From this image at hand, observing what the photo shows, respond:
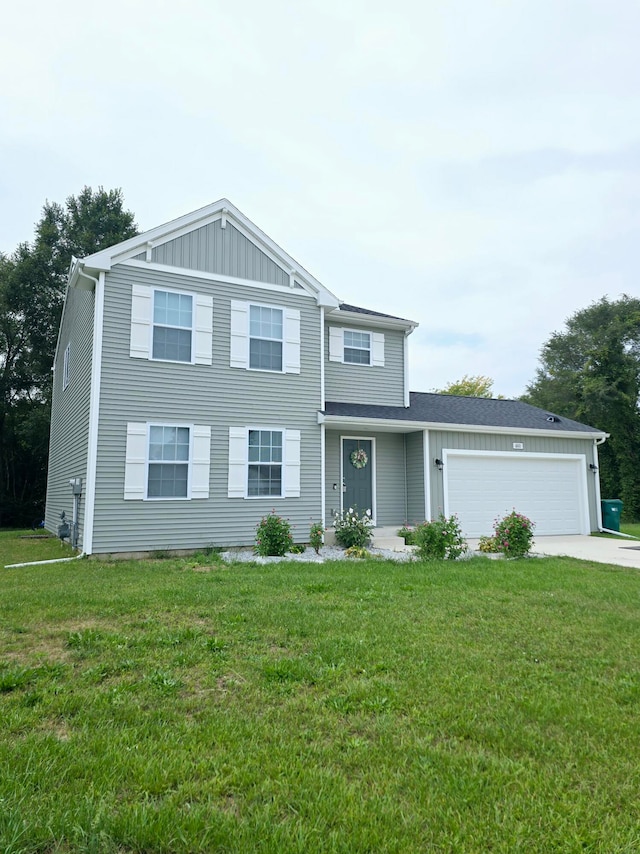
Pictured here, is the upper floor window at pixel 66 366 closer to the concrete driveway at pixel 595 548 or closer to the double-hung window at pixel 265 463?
the double-hung window at pixel 265 463

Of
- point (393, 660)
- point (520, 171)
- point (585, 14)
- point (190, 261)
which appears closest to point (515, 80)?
point (585, 14)

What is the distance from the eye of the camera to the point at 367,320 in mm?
12773

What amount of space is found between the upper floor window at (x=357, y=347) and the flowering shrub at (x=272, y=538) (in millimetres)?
5171

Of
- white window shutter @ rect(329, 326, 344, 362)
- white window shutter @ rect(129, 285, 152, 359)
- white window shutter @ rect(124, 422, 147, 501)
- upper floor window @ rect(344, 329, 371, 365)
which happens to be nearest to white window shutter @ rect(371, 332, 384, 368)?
upper floor window @ rect(344, 329, 371, 365)

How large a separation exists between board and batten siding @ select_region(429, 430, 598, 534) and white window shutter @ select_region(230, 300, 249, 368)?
15.7 feet

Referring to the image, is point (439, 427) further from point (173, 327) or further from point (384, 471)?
point (173, 327)

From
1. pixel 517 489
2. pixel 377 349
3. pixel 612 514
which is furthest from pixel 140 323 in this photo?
pixel 612 514

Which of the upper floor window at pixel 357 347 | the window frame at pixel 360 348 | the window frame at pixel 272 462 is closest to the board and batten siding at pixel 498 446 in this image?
the window frame at pixel 360 348

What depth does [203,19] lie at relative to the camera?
9.12 metres

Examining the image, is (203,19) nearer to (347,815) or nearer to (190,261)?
(190,261)

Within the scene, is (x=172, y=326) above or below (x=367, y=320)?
below

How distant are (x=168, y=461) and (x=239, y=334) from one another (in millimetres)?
2944

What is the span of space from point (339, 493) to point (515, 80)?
30.8 feet

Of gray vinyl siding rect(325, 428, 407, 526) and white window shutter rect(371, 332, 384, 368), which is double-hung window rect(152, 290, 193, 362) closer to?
gray vinyl siding rect(325, 428, 407, 526)
